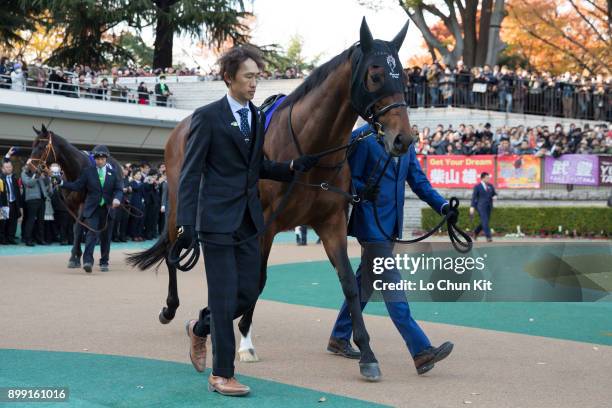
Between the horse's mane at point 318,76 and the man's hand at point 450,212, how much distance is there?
1.31m

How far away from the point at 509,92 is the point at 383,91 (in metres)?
25.4

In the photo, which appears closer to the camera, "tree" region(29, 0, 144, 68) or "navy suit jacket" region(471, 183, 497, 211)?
"navy suit jacket" region(471, 183, 497, 211)

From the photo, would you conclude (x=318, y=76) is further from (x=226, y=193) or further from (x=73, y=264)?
(x=73, y=264)

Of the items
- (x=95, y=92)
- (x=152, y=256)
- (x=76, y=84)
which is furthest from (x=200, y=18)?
(x=152, y=256)

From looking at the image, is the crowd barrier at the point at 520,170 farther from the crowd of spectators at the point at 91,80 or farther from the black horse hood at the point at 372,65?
the black horse hood at the point at 372,65

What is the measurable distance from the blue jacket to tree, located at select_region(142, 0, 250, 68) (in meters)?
28.6

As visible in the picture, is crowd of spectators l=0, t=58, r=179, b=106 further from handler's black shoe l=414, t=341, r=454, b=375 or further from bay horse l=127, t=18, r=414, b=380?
handler's black shoe l=414, t=341, r=454, b=375

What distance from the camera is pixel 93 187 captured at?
14.2m

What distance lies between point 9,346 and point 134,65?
110ft

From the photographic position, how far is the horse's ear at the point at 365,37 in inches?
229

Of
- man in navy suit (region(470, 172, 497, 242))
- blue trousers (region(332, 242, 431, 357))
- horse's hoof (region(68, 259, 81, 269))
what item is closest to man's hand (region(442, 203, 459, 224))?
blue trousers (region(332, 242, 431, 357))

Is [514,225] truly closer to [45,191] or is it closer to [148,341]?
[45,191]

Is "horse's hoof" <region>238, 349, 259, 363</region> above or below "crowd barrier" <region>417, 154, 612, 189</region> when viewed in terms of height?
below

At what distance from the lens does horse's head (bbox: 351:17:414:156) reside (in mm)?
5586
